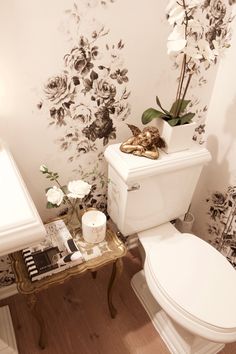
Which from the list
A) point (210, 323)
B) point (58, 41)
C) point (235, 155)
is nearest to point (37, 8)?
point (58, 41)

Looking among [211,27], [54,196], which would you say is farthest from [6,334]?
[211,27]

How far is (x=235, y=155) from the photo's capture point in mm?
1372

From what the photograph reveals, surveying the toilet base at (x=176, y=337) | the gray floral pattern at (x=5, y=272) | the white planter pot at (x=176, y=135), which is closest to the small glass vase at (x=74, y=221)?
the gray floral pattern at (x=5, y=272)

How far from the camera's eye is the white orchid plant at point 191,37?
94 centimetres

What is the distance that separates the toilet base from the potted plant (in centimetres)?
82

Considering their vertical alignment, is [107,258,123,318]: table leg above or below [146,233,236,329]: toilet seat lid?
below

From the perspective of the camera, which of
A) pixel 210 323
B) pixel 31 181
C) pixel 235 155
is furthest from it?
pixel 235 155

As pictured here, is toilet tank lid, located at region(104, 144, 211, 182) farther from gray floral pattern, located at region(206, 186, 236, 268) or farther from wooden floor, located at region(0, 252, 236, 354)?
wooden floor, located at region(0, 252, 236, 354)

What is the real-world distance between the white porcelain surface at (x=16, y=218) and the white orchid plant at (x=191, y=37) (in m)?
0.60

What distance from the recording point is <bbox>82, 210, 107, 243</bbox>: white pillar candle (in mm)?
1121

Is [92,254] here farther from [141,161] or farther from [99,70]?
[99,70]

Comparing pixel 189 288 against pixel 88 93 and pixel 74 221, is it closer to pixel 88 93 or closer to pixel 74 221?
pixel 74 221

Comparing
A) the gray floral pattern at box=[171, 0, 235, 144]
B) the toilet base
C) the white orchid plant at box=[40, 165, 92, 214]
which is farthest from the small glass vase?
the gray floral pattern at box=[171, 0, 235, 144]

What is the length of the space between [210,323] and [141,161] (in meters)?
0.64
